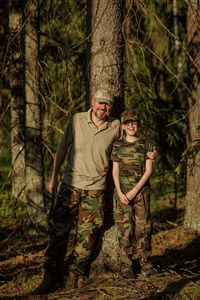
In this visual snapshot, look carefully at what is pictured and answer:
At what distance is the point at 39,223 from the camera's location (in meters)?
6.81

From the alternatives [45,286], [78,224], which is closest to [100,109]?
[78,224]

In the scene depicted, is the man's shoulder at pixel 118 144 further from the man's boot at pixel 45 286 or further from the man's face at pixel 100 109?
the man's boot at pixel 45 286

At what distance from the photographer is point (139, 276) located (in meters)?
4.23

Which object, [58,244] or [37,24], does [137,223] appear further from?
[37,24]

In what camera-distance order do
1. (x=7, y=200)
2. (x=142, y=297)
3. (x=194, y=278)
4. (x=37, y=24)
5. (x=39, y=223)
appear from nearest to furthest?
(x=142, y=297)
(x=194, y=278)
(x=37, y=24)
(x=39, y=223)
(x=7, y=200)

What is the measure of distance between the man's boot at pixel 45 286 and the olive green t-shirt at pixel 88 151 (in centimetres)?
125

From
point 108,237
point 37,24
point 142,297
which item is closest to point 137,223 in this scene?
point 108,237

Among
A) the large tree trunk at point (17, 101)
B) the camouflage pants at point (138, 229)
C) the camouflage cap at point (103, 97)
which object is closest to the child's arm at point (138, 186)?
the camouflage pants at point (138, 229)

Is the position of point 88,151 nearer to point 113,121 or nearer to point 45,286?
point 113,121

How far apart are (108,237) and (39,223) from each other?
2.62 m

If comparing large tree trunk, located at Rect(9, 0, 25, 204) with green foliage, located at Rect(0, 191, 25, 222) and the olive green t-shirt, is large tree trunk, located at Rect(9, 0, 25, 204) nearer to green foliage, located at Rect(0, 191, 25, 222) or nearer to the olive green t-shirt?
green foliage, located at Rect(0, 191, 25, 222)

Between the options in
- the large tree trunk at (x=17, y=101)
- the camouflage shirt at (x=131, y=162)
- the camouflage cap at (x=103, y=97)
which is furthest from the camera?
the large tree trunk at (x=17, y=101)

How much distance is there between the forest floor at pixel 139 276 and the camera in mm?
3818

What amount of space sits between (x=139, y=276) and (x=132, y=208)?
2.87 feet
